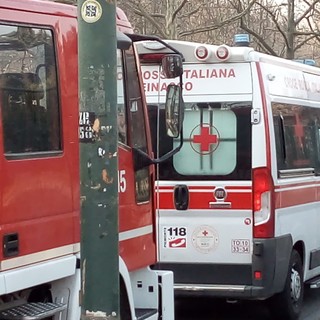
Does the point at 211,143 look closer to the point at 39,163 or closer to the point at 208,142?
the point at 208,142

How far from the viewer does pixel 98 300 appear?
3.57m

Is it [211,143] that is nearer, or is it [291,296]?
[211,143]

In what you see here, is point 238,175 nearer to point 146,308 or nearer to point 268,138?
point 268,138

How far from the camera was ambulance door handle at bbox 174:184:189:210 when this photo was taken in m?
8.46

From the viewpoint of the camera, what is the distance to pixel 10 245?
455 centimetres

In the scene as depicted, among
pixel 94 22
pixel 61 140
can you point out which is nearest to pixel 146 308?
pixel 61 140

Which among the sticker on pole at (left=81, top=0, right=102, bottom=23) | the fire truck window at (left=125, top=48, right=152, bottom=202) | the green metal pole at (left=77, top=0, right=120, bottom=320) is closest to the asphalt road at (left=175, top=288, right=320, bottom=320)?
the fire truck window at (left=125, top=48, right=152, bottom=202)

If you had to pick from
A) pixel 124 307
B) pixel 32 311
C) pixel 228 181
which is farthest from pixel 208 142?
pixel 32 311

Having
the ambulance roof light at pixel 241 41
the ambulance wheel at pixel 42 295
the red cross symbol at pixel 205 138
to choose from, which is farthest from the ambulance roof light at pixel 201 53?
the ambulance wheel at pixel 42 295

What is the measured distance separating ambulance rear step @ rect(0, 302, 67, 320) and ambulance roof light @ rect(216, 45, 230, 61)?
403cm

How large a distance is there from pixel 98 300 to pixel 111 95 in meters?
0.86


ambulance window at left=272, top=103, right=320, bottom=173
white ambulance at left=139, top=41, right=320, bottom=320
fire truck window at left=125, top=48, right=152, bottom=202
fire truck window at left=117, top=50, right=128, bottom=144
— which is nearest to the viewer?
fire truck window at left=117, top=50, right=128, bottom=144

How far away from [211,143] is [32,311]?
409cm

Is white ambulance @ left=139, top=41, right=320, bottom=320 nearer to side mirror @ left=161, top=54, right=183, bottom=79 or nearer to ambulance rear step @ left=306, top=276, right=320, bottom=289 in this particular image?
ambulance rear step @ left=306, top=276, right=320, bottom=289
